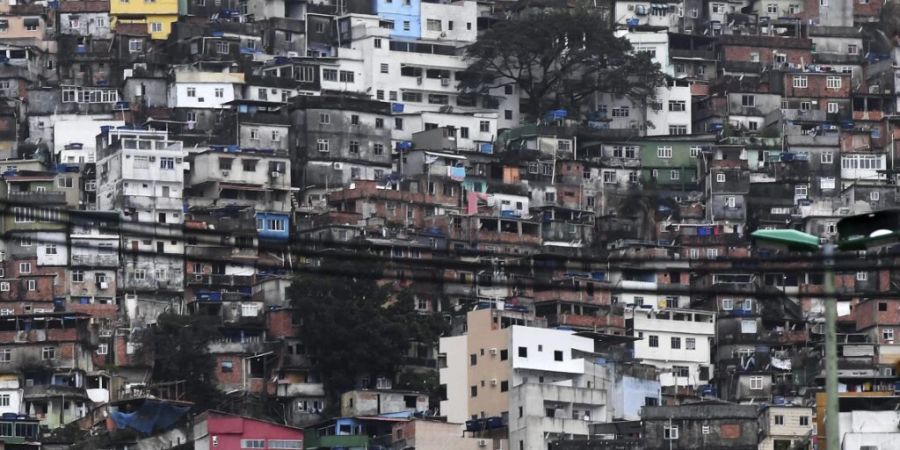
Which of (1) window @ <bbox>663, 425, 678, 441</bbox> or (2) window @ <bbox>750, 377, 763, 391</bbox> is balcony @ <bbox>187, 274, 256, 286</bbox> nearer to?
(2) window @ <bbox>750, 377, 763, 391</bbox>

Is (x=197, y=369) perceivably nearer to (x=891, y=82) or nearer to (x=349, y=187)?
(x=349, y=187)

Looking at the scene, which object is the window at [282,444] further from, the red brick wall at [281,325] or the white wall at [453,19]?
the white wall at [453,19]

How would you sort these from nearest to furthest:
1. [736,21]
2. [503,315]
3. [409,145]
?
[503,315] < [409,145] < [736,21]

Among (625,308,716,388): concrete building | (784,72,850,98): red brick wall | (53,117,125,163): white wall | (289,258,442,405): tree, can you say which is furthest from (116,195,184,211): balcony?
(784,72,850,98): red brick wall

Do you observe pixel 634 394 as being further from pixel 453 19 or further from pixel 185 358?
pixel 453 19

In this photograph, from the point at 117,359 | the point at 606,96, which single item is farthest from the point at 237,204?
the point at 606,96

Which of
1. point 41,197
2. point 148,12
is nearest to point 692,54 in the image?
point 148,12

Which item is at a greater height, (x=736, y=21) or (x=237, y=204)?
(x=736, y=21)
